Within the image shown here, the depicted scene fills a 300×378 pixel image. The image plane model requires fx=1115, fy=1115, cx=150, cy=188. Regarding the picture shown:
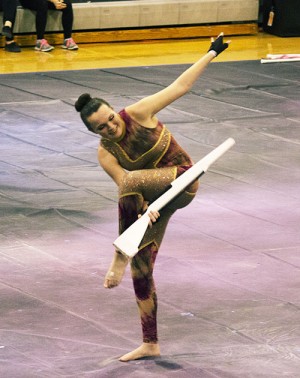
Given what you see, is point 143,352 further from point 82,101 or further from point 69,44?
point 69,44

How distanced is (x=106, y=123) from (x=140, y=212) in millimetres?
394

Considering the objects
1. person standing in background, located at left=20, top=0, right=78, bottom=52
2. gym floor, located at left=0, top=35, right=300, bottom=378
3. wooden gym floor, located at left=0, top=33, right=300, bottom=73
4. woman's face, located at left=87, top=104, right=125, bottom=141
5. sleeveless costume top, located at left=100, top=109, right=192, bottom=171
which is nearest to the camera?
woman's face, located at left=87, top=104, right=125, bottom=141

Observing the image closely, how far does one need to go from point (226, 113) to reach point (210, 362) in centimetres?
504

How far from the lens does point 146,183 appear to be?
4430 millimetres

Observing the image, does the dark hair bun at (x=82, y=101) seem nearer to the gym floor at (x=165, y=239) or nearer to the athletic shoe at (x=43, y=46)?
the gym floor at (x=165, y=239)

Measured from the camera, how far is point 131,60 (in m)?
11.5

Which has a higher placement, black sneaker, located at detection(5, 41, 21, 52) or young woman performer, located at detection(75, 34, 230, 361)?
young woman performer, located at detection(75, 34, 230, 361)

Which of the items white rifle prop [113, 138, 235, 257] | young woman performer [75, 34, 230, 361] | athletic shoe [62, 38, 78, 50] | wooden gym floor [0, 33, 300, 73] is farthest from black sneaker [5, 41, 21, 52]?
white rifle prop [113, 138, 235, 257]

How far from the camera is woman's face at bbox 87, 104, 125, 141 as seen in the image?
4.36 m

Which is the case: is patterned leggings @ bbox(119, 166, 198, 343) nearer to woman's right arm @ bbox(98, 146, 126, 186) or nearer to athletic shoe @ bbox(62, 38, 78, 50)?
woman's right arm @ bbox(98, 146, 126, 186)

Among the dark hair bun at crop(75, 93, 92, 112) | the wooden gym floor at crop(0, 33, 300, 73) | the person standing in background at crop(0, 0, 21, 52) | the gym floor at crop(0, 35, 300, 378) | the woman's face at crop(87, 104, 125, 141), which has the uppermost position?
the dark hair bun at crop(75, 93, 92, 112)

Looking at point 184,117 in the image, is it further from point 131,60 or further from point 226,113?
point 131,60

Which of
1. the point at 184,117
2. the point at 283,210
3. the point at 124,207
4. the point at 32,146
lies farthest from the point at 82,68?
the point at 124,207

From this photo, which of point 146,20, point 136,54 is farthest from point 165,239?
point 146,20
